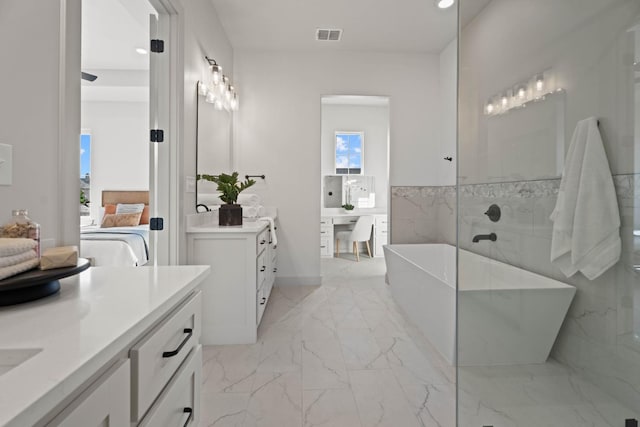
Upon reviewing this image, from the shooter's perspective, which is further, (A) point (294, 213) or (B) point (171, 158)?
(A) point (294, 213)

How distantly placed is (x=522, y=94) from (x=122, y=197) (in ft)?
17.9

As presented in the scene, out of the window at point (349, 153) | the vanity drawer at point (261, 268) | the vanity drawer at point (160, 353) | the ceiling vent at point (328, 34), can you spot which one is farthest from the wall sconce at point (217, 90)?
the window at point (349, 153)

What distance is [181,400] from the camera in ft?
3.19

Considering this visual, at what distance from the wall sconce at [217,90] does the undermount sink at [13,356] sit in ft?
8.58

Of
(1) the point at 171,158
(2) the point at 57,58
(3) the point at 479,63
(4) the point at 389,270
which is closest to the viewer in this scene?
(2) the point at 57,58

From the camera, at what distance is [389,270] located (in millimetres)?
3652

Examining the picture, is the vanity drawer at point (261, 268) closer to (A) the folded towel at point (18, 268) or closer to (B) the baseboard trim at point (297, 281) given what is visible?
(B) the baseboard trim at point (297, 281)

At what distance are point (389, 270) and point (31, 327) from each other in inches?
130

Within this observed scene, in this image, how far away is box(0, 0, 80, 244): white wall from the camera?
3.22 feet

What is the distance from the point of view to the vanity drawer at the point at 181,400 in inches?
32.0

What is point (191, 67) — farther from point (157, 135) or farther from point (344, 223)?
point (344, 223)

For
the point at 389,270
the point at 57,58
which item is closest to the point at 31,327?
the point at 57,58

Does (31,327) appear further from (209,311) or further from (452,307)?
(452,307)

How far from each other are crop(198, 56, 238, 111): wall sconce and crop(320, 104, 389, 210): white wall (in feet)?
9.96
